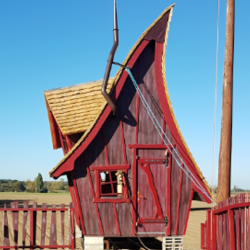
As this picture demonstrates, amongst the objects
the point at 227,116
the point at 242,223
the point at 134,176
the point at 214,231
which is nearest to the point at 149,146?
the point at 134,176

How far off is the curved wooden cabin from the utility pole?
160cm

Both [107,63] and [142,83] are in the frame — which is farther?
[142,83]

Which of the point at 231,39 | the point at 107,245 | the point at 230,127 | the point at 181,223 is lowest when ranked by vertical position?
the point at 107,245

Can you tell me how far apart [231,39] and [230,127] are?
253 centimetres

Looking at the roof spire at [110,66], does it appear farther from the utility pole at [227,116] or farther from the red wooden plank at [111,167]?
the utility pole at [227,116]

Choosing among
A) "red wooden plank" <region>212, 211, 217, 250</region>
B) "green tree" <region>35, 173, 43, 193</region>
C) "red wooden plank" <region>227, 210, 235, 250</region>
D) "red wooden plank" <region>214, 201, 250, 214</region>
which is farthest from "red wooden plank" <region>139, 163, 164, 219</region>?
"green tree" <region>35, 173, 43, 193</region>

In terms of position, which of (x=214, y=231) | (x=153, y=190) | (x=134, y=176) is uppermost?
(x=134, y=176)

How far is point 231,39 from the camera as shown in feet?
40.0

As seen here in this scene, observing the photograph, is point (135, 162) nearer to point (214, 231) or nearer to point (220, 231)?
point (214, 231)

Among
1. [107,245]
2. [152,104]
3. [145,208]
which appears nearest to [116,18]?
[152,104]

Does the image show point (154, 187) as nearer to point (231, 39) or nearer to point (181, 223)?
point (181, 223)

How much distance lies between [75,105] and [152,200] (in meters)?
3.97

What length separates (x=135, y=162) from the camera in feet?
42.9

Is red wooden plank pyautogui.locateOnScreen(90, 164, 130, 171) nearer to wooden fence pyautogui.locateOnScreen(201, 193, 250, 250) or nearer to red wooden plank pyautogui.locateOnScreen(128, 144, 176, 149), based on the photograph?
red wooden plank pyautogui.locateOnScreen(128, 144, 176, 149)
